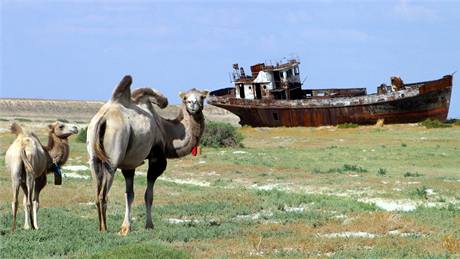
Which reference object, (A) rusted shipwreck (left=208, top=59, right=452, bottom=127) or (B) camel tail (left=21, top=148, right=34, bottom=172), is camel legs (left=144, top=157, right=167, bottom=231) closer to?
(B) camel tail (left=21, top=148, right=34, bottom=172)

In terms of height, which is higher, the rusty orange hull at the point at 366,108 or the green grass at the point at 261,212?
the rusty orange hull at the point at 366,108

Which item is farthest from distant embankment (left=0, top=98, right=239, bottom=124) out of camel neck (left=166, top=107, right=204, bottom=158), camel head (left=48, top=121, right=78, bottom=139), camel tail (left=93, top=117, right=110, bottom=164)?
camel tail (left=93, top=117, right=110, bottom=164)

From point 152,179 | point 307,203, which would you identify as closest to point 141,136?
point 152,179

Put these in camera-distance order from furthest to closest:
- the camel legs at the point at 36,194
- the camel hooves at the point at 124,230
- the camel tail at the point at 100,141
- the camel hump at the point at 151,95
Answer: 1. the camel hump at the point at 151,95
2. the camel legs at the point at 36,194
3. the camel hooves at the point at 124,230
4. the camel tail at the point at 100,141

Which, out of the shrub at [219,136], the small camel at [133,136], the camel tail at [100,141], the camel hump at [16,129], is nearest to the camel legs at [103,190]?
the small camel at [133,136]

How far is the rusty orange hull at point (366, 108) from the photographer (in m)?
63.1

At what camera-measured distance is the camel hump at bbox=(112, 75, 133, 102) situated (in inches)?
537

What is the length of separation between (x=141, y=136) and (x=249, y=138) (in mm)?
43146

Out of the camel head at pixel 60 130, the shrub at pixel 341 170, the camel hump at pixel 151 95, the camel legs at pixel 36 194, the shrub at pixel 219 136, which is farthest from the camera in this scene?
the shrub at pixel 219 136

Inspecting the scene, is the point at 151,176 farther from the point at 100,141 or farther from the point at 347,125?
the point at 347,125

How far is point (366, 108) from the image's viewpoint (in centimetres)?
6394

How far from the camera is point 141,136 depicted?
13.7m

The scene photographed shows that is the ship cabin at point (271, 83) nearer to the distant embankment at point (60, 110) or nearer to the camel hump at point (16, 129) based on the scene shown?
the distant embankment at point (60, 110)

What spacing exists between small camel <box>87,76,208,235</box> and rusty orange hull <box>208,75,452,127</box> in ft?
164
